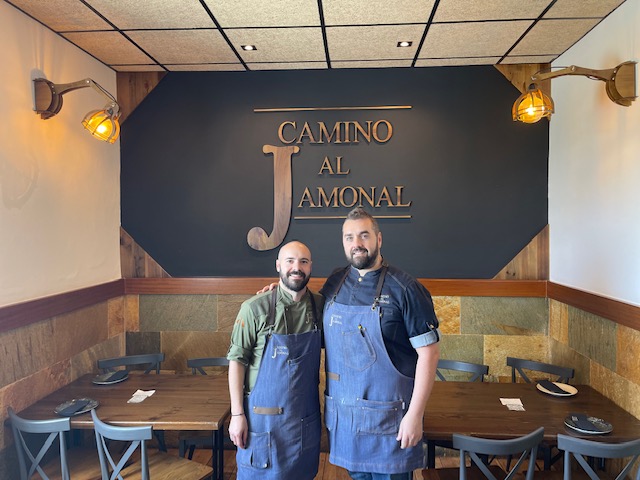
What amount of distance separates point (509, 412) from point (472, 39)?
2.60 meters

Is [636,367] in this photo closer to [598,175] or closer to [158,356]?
[598,175]

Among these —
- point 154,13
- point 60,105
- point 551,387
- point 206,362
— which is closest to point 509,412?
point 551,387

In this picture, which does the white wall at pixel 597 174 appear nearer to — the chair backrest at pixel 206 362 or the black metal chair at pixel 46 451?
the chair backrest at pixel 206 362

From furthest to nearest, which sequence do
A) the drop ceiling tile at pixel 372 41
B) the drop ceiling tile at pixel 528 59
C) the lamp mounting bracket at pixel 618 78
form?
the drop ceiling tile at pixel 528 59, the drop ceiling tile at pixel 372 41, the lamp mounting bracket at pixel 618 78

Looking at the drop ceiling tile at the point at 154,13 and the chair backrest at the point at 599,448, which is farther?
the drop ceiling tile at the point at 154,13

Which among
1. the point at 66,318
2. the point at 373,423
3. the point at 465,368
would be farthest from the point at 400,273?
the point at 66,318

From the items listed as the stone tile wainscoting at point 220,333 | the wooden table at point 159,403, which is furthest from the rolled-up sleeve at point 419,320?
the stone tile wainscoting at point 220,333

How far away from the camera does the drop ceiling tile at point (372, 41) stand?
3211mm

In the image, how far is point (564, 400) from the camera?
2.93 m

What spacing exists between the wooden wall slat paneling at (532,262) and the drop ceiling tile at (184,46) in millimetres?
2951

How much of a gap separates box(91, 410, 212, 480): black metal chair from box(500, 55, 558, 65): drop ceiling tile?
377 centimetres

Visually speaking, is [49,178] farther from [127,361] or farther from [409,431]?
A: [409,431]

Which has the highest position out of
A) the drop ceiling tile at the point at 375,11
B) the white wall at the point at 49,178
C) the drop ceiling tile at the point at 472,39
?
the drop ceiling tile at the point at 472,39

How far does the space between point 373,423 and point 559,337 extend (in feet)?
7.38
